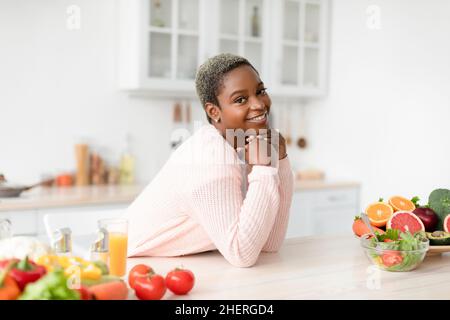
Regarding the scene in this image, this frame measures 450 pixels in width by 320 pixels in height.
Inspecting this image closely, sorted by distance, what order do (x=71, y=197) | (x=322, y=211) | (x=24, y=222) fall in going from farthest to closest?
(x=322, y=211) → (x=71, y=197) → (x=24, y=222)

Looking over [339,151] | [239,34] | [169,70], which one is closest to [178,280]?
[169,70]

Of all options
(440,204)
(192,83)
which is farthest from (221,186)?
(192,83)

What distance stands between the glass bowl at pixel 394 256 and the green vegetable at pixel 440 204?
24 cm

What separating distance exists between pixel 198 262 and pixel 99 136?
7.09 feet

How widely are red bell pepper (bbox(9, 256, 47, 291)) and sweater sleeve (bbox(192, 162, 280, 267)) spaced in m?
0.53

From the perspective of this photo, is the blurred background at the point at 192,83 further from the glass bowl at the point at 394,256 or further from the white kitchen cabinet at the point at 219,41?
the glass bowl at the point at 394,256

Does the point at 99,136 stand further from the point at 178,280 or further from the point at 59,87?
the point at 178,280

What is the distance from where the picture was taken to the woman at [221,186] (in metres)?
1.50

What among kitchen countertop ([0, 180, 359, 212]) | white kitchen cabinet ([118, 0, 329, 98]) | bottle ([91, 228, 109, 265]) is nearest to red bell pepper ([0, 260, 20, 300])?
bottle ([91, 228, 109, 265])

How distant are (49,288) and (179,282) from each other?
12.8 inches

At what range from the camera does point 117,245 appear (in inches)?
55.6

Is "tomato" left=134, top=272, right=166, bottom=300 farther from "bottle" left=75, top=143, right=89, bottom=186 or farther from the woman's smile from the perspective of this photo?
"bottle" left=75, top=143, right=89, bottom=186

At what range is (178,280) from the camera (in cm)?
125

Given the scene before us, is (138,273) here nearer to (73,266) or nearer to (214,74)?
(73,266)
